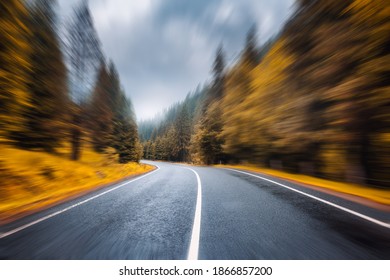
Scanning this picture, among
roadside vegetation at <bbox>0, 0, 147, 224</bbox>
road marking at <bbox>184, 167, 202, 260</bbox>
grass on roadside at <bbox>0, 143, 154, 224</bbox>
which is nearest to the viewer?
road marking at <bbox>184, 167, 202, 260</bbox>

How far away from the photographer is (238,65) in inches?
956

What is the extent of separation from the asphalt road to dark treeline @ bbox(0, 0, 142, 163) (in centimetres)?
635

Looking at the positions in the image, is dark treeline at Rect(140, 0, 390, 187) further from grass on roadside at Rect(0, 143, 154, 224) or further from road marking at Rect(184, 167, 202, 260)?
grass on roadside at Rect(0, 143, 154, 224)

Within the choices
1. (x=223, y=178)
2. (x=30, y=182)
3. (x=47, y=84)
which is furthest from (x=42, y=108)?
(x=223, y=178)

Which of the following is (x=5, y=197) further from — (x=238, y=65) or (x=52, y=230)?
(x=238, y=65)

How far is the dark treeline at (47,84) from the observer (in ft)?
22.3

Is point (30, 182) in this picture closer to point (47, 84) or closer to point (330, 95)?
point (47, 84)

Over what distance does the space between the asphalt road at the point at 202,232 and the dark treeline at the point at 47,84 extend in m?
6.35

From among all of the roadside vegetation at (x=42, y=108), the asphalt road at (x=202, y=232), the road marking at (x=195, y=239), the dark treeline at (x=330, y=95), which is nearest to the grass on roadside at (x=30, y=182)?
the roadside vegetation at (x=42, y=108)

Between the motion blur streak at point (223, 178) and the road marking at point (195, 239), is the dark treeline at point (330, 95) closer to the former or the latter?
the motion blur streak at point (223, 178)

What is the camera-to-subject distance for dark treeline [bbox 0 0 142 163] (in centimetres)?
679

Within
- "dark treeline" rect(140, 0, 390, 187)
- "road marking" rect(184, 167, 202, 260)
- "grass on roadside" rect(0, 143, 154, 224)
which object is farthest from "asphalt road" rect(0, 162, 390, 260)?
"dark treeline" rect(140, 0, 390, 187)

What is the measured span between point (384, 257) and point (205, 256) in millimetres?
2419

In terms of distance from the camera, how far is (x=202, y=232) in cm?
282
